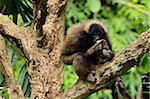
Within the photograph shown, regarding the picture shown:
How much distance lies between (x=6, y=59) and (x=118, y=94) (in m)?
0.76

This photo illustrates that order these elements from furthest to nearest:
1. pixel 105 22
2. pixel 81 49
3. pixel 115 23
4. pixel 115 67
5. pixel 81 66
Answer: pixel 115 23 → pixel 105 22 → pixel 81 49 → pixel 81 66 → pixel 115 67

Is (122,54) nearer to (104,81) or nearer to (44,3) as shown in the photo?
(104,81)

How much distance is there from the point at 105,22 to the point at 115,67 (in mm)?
3869

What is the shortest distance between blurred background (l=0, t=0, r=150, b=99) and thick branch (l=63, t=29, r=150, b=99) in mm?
435

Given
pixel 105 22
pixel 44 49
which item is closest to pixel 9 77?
pixel 44 49

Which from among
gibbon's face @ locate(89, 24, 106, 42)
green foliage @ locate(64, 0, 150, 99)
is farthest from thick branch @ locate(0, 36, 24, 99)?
green foliage @ locate(64, 0, 150, 99)

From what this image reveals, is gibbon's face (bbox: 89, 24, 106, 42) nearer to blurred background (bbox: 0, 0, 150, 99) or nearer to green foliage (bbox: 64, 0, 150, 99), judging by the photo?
blurred background (bbox: 0, 0, 150, 99)

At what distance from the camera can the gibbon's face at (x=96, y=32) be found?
11.2 feet

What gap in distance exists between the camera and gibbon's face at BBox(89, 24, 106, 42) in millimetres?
3425

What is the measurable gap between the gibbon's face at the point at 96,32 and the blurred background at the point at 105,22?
0.27m

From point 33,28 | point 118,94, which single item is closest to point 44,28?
point 33,28

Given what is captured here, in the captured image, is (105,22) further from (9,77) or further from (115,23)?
(9,77)

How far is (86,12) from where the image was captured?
641 cm

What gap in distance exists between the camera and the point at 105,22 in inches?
259
